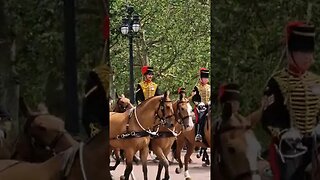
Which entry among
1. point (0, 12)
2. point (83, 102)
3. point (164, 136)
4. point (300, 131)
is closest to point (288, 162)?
point (300, 131)

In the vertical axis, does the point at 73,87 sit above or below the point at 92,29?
below

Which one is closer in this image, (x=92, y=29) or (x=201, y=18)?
(x=92, y=29)

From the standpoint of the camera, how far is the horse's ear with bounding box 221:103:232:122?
495cm

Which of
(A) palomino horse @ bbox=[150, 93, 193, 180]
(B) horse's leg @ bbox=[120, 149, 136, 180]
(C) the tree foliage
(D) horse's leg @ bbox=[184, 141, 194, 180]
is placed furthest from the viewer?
(C) the tree foliage

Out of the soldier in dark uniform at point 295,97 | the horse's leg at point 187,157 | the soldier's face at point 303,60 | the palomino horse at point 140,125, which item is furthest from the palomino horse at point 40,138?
the horse's leg at point 187,157

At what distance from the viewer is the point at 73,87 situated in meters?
4.91

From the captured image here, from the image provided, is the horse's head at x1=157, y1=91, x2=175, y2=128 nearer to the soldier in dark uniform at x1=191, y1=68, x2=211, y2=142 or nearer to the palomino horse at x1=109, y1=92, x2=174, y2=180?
the palomino horse at x1=109, y1=92, x2=174, y2=180

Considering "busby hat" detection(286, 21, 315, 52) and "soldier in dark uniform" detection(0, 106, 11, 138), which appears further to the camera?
"soldier in dark uniform" detection(0, 106, 11, 138)

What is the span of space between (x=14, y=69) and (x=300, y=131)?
1993 mm

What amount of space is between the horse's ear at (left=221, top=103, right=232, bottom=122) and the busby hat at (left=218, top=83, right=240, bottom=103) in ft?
0.15

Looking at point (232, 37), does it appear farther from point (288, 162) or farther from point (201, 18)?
point (201, 18)

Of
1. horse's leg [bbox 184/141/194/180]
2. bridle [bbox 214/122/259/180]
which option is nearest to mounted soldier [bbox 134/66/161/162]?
horse's leg [bbox 184/141/194/180]

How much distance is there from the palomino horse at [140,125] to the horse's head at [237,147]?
6.17m

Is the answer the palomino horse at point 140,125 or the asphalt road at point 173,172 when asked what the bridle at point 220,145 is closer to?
the palomino horse at point 140,125
